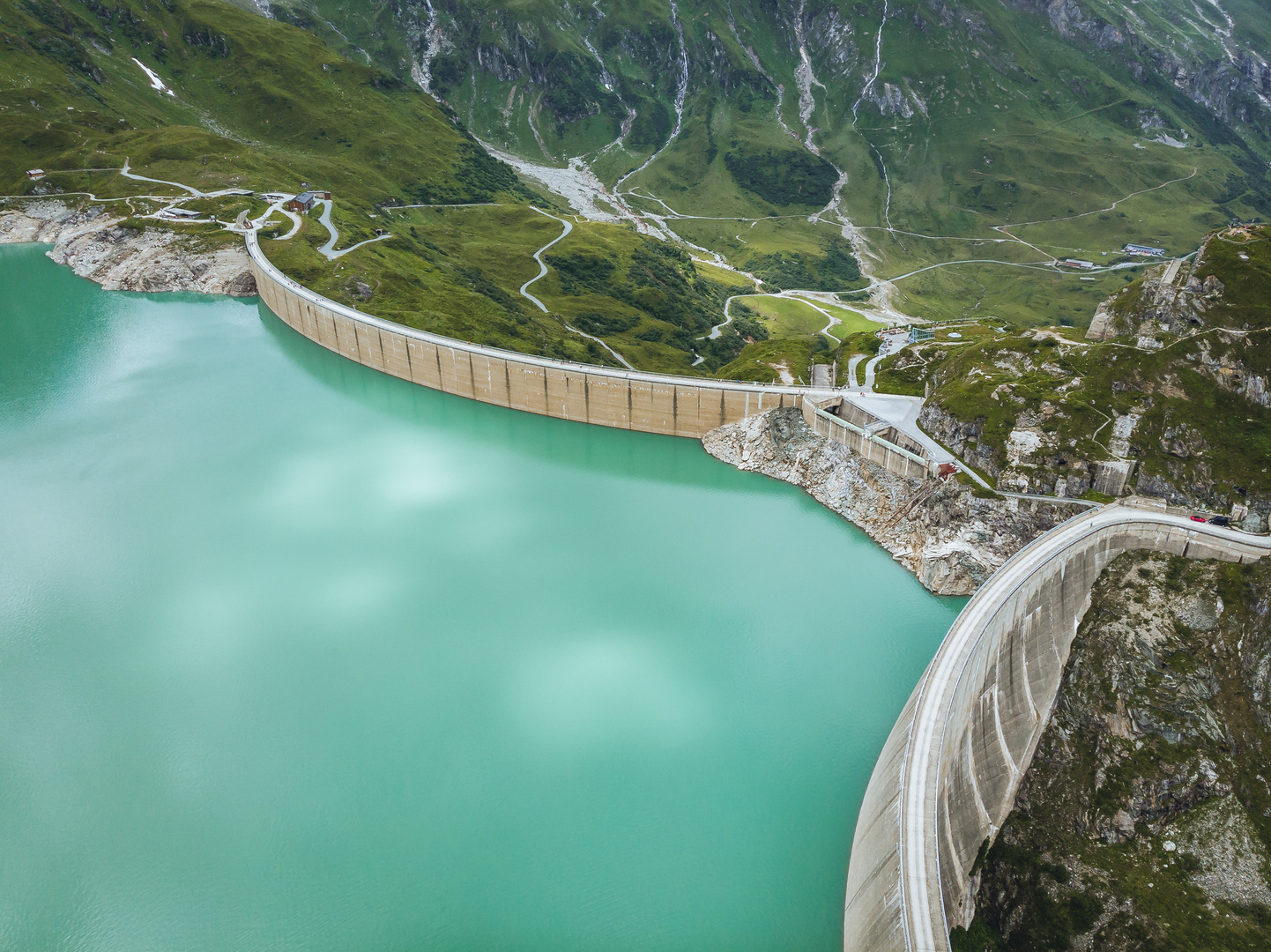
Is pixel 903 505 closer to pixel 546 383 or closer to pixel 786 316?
pixel 546 383

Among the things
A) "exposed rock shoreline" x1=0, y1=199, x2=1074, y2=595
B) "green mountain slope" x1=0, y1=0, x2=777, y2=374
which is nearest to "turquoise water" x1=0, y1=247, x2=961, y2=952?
"exposed rock shoreline" x1=0, y1=199, x2=1074, y2=595

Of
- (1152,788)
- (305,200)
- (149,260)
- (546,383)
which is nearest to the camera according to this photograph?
(1152,788)

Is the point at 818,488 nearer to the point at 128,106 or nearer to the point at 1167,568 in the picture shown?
the point at 1167,568

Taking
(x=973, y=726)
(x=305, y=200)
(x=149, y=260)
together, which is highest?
(x=305, y=200)

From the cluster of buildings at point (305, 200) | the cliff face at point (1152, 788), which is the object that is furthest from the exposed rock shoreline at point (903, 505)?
the cluster of buildings at point (305, 200)

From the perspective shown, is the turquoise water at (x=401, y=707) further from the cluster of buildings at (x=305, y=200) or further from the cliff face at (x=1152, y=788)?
the cluster of buildings at (x=305, y=200)

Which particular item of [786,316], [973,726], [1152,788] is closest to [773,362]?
[973,726]

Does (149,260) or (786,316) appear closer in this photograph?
(149,260)

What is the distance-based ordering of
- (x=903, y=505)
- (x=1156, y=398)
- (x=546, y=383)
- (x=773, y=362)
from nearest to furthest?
(x=1156, y=398)
(x=903, y=505)
(x=546, y=383)
(x=773, y=362)
